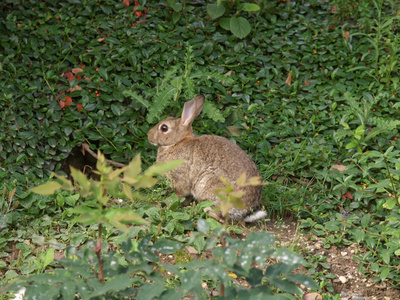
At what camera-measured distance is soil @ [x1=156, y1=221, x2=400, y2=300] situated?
14.9 ft

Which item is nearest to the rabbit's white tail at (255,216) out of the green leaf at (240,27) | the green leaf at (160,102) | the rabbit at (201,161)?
the rabbit at (201,161)

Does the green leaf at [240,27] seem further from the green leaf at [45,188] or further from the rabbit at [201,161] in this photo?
the green leaf at [45,188]

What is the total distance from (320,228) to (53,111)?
3444mm

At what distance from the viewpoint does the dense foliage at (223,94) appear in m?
5.47

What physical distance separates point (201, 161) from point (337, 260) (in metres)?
1.62

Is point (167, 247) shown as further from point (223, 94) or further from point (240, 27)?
point (240, 27)

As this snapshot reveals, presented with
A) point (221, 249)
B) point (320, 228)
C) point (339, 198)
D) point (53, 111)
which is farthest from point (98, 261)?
point (53, 111)

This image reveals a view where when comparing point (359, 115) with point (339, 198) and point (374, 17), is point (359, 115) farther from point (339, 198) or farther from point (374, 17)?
point (374, 17)

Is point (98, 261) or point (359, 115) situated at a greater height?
point (98, 261)

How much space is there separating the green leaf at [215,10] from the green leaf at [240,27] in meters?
0.20

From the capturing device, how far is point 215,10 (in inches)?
291

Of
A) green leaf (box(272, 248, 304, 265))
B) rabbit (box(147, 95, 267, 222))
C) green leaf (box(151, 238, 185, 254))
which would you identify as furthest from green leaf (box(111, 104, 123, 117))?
green leaf (box(272, 248, 304, 265))

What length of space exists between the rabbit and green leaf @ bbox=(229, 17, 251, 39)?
2024 millimetres

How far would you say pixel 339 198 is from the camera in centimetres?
566
